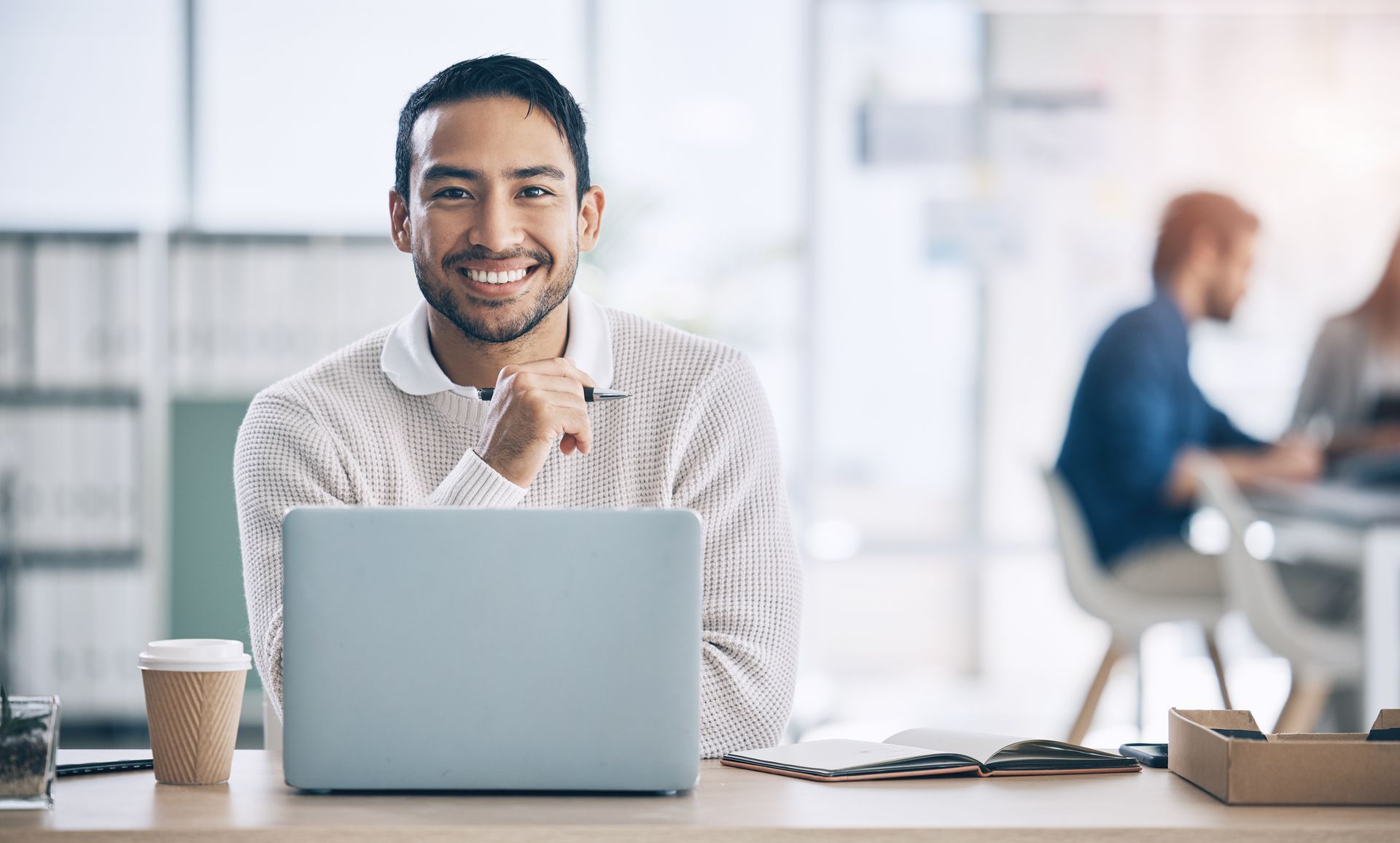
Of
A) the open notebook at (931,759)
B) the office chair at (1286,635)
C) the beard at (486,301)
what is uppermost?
the beard at (486,301)

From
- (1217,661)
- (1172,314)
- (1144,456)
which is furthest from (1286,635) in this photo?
(1172,314)

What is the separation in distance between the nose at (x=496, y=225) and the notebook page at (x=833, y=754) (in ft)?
2.36

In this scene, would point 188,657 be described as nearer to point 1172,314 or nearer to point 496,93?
point 496,93

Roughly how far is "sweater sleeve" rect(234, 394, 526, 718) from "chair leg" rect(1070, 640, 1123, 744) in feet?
7.00

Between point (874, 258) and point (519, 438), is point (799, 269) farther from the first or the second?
point (519, 438)

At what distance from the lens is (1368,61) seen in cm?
457

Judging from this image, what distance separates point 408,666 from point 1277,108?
4296 mm

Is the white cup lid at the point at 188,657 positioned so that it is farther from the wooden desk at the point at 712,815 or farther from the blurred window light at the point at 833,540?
the blurred window light at the point at 833,540

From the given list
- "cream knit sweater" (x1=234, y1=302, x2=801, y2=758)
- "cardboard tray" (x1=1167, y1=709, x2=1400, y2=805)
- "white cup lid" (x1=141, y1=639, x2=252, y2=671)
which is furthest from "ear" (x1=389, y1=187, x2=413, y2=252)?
"cardboard tray" (x1=1167, y1=709, x2=1400, y2=805)

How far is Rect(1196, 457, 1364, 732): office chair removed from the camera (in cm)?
305

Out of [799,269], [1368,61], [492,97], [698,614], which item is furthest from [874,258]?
[698,614]

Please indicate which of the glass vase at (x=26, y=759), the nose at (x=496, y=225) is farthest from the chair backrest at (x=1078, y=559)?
the glass vase at (x=26, y=759)

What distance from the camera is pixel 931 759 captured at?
1.15 metres

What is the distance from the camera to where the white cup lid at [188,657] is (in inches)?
43.6
